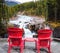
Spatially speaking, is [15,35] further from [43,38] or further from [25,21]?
[25,21]

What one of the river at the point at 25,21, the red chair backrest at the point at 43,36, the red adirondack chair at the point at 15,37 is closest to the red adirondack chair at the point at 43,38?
the red chair backrest at the point at 43,36

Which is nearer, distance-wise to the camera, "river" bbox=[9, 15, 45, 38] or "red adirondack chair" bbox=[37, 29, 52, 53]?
"red adirondack chair" bbox=[37, 29, 52, 53]

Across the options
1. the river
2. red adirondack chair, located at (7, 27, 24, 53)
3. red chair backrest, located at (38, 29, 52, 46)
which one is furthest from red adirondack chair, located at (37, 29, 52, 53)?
the river

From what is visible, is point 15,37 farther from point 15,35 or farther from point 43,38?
point 43,38

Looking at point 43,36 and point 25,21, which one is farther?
point 25,21

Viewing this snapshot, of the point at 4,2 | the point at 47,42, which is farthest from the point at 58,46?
the point at 4,2

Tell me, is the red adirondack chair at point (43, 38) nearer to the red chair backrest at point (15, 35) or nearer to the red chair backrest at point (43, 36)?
the red chair backrest at point (43, 36)

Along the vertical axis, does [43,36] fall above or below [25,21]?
below

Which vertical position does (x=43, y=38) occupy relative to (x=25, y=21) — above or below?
below

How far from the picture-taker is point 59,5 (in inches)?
350

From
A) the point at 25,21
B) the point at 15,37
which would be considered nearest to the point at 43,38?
the point at 15,37

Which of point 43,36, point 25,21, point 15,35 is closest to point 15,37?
point 15,35

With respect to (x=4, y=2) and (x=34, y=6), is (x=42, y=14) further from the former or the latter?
(x=4, y=2)

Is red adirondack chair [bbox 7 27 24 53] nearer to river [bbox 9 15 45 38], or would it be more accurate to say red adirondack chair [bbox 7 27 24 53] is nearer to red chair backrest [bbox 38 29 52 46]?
red chair backrest [bbox 38 29 52 46]
